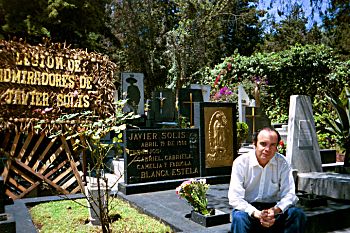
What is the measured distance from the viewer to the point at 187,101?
500 inches

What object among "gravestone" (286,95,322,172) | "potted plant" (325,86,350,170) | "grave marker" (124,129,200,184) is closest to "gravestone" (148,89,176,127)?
"grave marker" (124,129,200,184)

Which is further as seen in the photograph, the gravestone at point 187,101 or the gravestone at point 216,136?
the gravestone at point 187,101

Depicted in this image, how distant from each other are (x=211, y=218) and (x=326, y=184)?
2.49 metres

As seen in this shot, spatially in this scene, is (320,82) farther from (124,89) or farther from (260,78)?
(124,89)

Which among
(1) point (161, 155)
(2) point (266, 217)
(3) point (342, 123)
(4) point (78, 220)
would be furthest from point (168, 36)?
(2) point (266, 217)

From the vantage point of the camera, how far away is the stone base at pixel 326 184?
5.91 m

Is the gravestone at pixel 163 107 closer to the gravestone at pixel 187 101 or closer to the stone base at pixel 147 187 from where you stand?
the gravestone at pixel 187 101

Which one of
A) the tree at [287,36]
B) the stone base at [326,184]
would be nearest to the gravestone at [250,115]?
the stone base at [326,184]

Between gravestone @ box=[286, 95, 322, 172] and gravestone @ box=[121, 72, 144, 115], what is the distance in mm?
8382

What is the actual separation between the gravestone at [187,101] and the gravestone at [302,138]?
5.47 meters

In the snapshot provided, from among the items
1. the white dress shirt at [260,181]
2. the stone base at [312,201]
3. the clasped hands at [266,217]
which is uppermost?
the white dress shirt at [260,181]

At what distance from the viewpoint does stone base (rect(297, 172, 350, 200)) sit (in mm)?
5906

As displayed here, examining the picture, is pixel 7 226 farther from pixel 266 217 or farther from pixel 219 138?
pixel 219 138

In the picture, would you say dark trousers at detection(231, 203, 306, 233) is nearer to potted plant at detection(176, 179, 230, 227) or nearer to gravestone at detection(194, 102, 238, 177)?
potted plant at detection(176, 179, 230, 227)
